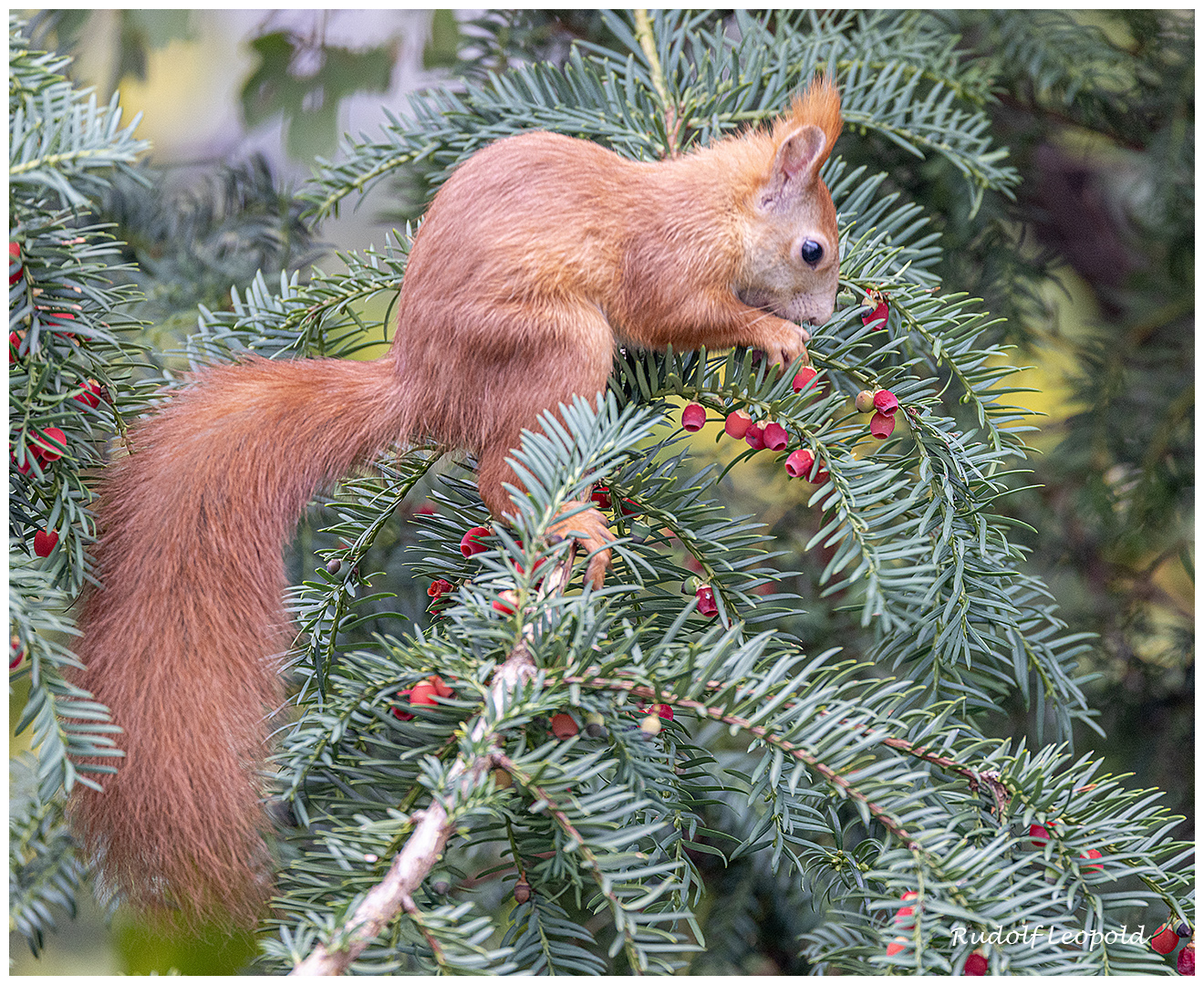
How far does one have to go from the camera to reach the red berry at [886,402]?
83cm

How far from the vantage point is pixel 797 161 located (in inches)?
40.9

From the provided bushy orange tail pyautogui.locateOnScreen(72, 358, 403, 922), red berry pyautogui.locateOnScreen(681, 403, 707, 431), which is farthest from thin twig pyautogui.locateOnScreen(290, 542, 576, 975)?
red berry pyautogui.locateOnScreen(681, 403, 707, 431)

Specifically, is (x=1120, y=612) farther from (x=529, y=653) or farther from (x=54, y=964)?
(x=54, y=964)

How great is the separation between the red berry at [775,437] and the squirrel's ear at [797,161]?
0.35 metres

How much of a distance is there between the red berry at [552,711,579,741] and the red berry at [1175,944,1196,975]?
0.46 metres

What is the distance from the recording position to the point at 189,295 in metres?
1.24

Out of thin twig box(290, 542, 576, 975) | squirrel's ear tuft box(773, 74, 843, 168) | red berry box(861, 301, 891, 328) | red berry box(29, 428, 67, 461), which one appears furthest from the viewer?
squirrel's ear tuft box(773, 74, 843, 168)

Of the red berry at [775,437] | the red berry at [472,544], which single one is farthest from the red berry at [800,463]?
the red berry at [472,544]

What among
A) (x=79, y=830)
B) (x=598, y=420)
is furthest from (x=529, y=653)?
(x=79, y=830)

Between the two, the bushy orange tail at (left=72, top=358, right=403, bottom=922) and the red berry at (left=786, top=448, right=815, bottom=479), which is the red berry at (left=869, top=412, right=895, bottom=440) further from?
the bushy orange tail at (left=72, top=358, right=403, bottom=922)

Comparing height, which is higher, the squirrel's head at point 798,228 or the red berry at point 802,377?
→ the squirrel's head at point 798,228

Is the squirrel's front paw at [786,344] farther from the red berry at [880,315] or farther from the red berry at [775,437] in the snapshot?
the red berry at [775,437]

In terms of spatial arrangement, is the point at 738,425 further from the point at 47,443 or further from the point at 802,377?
the point at 47,443

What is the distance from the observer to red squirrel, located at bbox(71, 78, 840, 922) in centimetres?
70
